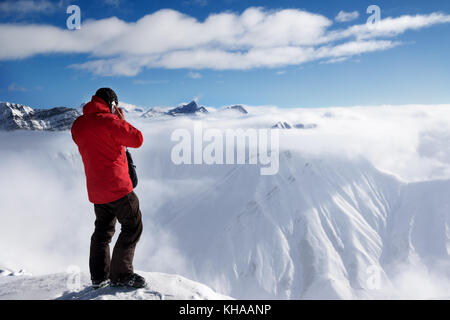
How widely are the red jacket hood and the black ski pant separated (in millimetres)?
1614

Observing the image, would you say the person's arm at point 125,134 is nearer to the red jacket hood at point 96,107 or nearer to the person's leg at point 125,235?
the red jacket hood at point 96,107

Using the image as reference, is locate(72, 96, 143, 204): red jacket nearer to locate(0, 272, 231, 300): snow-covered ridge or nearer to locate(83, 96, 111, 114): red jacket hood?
locate(83, 96, 111, 114): red jacket hood

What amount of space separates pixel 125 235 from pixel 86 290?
1.37 m

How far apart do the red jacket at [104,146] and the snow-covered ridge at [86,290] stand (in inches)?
70.1

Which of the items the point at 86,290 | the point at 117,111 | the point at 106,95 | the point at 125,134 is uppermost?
the point at 106,95

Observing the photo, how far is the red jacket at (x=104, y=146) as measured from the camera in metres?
5.71

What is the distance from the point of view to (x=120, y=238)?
6473 millimetres

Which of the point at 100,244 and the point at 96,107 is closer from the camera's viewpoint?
the point at 96,107

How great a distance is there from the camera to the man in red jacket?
18.8 feet

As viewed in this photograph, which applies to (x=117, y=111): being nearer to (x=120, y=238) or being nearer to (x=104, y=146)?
(x=104, y=146)

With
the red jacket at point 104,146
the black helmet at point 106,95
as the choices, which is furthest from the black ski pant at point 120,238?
the black helmet at point 106,95

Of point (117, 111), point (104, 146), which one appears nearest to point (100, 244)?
point (104, 146)
